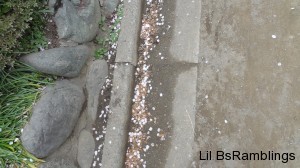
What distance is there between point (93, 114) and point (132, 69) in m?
0.63

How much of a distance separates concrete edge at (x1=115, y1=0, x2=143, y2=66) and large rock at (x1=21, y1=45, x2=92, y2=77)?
0.45 m

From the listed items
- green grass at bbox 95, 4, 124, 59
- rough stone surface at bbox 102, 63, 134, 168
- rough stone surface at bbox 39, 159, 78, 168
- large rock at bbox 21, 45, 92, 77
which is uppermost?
green grass at bbox 95, 4, 124, 59

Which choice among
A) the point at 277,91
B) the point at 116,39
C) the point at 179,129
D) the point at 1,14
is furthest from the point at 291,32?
the point at 1,14

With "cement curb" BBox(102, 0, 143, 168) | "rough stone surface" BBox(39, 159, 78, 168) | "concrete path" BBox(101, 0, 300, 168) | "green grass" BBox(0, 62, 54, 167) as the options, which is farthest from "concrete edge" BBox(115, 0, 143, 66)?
"rough stone surface" BBox(39, 159, 78, 168)

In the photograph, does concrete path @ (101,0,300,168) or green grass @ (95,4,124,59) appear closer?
concrete path @ (101,0,300,168)

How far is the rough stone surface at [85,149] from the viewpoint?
138 inches

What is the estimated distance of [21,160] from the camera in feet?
10.6

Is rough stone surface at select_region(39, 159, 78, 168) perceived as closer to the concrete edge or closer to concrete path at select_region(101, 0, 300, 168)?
concrete path at select_region(101, 0, 300, 168)

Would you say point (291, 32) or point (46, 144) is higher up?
point (291, 32)

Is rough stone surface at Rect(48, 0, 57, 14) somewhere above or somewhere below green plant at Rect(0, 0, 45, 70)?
above

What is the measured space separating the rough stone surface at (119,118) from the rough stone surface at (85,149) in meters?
0.17

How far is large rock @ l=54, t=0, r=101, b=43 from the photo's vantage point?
362cm

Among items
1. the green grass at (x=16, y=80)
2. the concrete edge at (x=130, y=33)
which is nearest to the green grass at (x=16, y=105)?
the green grass at (x=16, y=80)

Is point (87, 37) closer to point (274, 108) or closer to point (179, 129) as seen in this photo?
point (179, 129)
